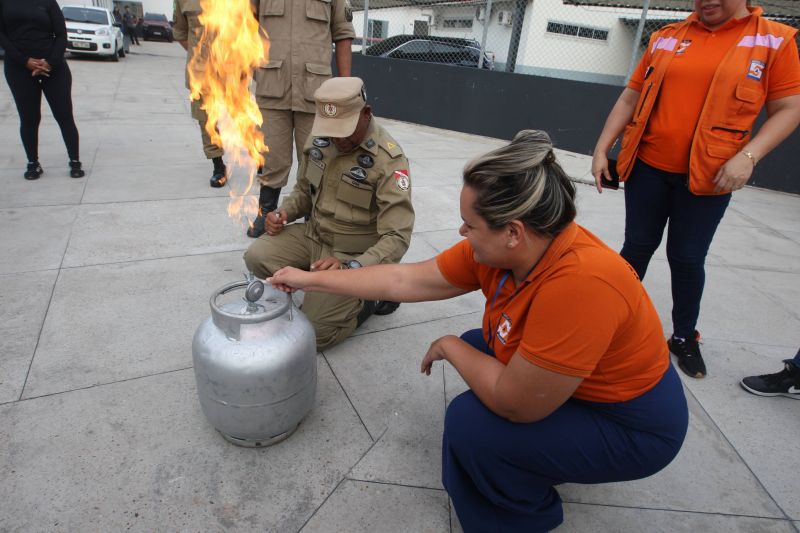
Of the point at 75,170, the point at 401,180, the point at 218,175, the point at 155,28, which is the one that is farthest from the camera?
the point at 155,28

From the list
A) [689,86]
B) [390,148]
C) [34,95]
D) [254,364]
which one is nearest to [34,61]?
[34,95]

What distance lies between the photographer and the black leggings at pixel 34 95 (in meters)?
4.53

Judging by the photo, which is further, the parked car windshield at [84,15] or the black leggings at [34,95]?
the parked car windshield at [84,15]

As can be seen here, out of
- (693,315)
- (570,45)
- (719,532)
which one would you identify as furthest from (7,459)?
(570,45)

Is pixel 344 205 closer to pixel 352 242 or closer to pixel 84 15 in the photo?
pixel 352 242

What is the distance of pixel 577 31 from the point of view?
9953mm

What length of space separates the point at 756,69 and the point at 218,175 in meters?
4.58

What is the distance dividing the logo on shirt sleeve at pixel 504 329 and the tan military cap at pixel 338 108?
4.18ft

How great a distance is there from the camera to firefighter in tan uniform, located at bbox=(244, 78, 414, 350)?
96.5 inches

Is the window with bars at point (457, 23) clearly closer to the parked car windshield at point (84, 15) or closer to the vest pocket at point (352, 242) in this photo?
the vest pocket at point (352, 242)

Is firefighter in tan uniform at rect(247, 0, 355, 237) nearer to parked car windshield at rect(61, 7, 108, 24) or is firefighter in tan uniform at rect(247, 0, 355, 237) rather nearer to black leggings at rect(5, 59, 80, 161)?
black leggings at rect(5, 59, 80, 161)

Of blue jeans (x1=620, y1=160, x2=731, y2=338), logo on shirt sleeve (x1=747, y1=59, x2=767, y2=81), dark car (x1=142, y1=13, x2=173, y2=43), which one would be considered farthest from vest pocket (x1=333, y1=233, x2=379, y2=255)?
dark car (x1=142, y1=13, x2=173, y2=43)

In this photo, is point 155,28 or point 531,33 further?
point 155,28

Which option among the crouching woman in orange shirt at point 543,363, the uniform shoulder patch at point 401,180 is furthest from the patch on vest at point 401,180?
the crouching woman in orange shirt at point 543,363
